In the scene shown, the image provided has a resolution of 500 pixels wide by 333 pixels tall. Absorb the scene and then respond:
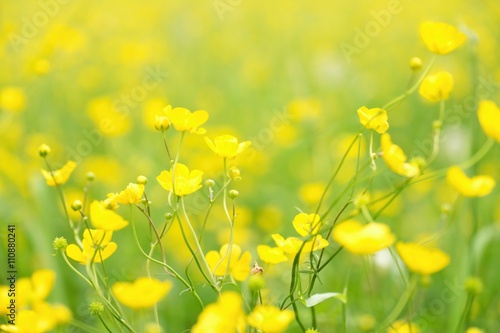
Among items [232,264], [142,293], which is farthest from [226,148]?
[142,293]

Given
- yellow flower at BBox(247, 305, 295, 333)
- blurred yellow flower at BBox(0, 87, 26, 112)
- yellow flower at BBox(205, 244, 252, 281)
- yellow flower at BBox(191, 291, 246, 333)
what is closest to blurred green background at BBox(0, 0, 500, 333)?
blurred yellow flower at BBox(0, 87, 26, 112)

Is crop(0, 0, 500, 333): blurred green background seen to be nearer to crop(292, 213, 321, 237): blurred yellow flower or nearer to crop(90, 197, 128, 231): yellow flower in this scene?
crop(292, 213, 321, 237): blurred yellow flower

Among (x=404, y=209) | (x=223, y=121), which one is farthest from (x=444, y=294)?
(x=223, y=121)

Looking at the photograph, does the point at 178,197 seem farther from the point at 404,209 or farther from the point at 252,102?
the point at 252,102

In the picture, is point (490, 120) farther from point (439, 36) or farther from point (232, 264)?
point (232, 264)

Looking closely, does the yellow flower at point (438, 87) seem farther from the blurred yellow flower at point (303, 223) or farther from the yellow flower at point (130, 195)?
the yellow flower at point (130, 195)
